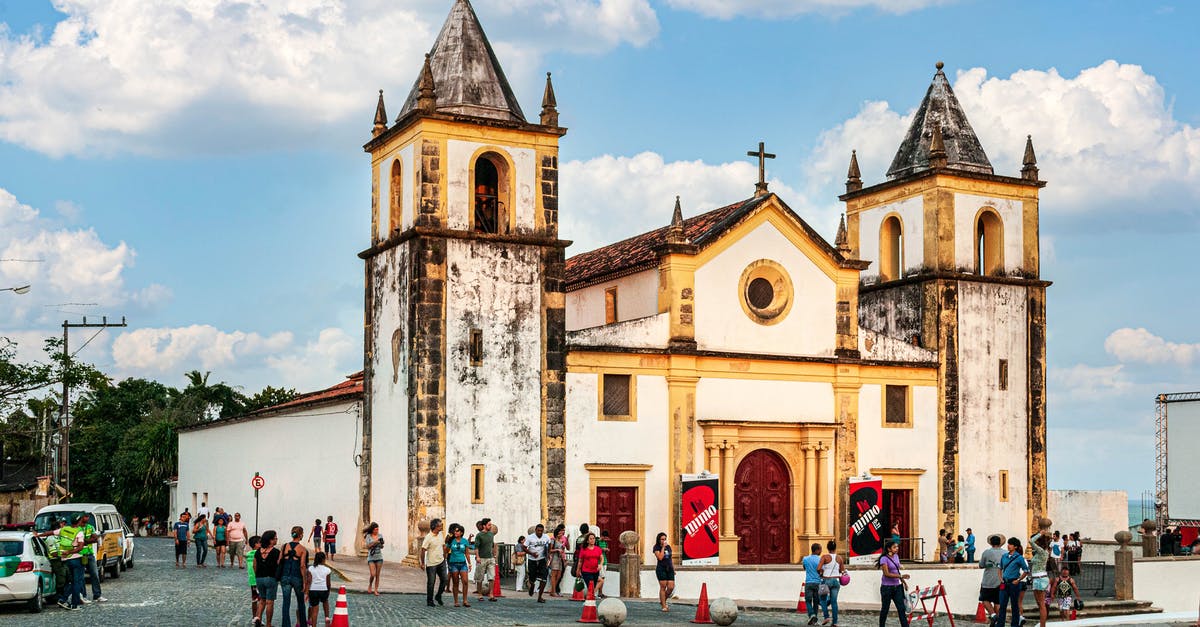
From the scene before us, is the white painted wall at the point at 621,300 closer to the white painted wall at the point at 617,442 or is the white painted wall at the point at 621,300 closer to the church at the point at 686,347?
the church at the point at 686,347

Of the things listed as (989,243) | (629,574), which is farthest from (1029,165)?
(629,574)

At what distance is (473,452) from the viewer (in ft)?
105

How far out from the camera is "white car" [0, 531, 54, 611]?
21.8 metres

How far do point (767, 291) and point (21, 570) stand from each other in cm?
2022

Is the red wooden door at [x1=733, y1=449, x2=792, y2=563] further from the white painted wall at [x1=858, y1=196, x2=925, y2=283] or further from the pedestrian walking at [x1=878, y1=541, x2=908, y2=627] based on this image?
the pedestrian walking at [x1=878, y1=541, x2=908, y2=627]

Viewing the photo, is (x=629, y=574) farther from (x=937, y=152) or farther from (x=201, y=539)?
(x=937, y=152)

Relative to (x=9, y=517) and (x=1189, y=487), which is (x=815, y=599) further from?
(x=9, y=517)

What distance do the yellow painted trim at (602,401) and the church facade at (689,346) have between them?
0.04m

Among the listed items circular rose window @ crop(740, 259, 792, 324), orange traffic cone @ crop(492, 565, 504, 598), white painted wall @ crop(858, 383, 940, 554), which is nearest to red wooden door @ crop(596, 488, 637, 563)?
circular rose window @ crop(740, 259, 792, 324)

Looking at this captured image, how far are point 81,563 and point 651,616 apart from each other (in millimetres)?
9217

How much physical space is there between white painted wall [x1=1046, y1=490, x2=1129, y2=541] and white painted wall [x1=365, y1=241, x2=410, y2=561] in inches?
975

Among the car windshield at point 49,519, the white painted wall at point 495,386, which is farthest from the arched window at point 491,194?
the car windshield at point 49,519

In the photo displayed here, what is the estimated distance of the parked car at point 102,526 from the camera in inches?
1096

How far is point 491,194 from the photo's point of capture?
34.1 meters
